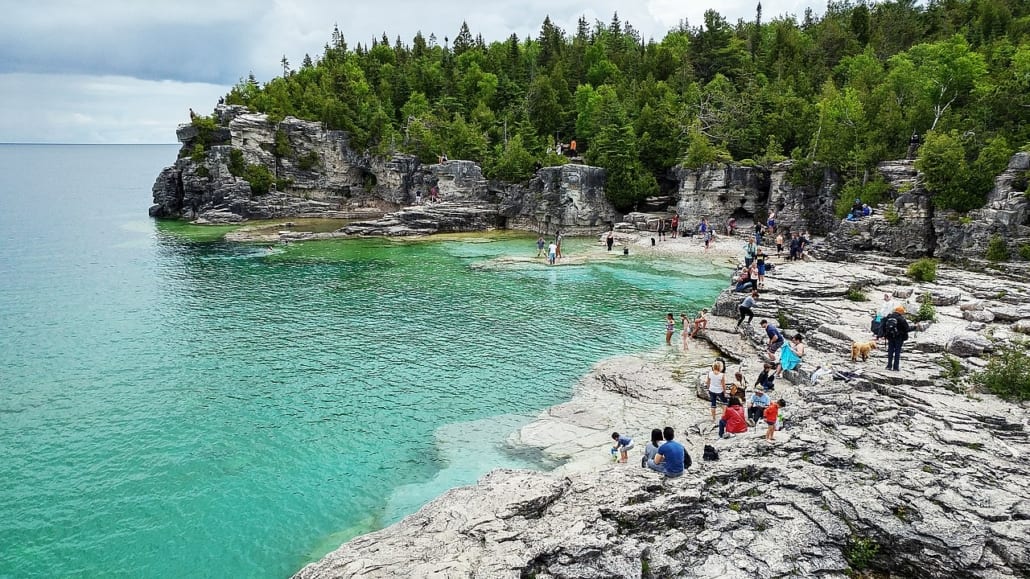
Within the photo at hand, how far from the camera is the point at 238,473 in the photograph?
16.8 m

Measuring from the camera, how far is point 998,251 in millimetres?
33062

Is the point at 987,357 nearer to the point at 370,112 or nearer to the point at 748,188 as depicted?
the point at 748,188

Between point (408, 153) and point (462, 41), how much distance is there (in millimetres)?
43626

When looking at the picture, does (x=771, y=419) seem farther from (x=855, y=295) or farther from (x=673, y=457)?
(x=855, y=295)

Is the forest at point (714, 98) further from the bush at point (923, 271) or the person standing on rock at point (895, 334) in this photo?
the person standing on rock at point (895, 334)

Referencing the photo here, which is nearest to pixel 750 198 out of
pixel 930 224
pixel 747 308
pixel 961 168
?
pixel 930 224

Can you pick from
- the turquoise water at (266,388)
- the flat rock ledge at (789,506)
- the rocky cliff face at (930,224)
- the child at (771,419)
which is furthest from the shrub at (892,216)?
the child at (771,419)

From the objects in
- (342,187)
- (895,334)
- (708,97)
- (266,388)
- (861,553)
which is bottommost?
(266,388)

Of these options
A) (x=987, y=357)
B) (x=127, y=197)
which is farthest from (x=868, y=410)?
(x=127, y=197)

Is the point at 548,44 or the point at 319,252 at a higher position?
the point at 548,44

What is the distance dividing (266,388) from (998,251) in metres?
40.2

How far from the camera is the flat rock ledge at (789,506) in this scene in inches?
403

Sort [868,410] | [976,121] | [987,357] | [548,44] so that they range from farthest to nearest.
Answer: [548,44], [976,121], [987,357], [868,410]

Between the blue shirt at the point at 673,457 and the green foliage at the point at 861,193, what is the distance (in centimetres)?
3855
